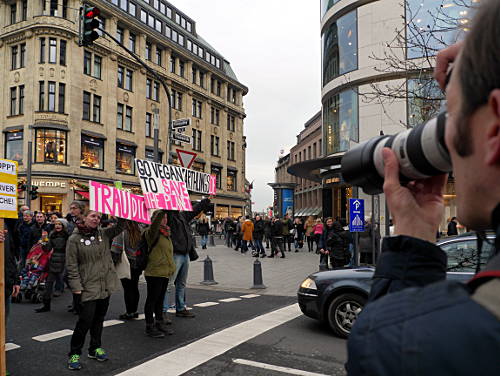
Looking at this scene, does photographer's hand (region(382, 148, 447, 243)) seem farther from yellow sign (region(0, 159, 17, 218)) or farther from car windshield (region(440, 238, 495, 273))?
car windshield (region(440, 238, 495, 273))

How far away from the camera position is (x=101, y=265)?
4926 millimetres

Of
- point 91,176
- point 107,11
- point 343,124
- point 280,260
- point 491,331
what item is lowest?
point 280,260

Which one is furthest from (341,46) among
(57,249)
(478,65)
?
(478,65)

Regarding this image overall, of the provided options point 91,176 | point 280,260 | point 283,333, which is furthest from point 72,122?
point 283,333

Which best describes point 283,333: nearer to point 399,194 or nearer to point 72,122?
point 399,194

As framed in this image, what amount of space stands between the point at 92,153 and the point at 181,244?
94.5 feet

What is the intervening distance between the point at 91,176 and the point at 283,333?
29.5 metres

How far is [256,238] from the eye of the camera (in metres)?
18.4

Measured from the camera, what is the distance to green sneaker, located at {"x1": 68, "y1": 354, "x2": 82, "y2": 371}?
14.6ft

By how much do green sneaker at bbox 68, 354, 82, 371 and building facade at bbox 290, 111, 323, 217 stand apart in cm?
4170

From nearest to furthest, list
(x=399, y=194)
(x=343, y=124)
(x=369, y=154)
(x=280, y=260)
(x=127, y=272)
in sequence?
(x=399, y=194) < (x=369, y=154) < (x=127, y=272) < (x=280, y=260) < (x=343, y=124)

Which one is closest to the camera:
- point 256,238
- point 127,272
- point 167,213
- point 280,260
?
point 127,272

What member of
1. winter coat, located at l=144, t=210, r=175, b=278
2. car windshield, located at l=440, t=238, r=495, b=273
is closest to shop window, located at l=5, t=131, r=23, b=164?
winter coat, located at l=144, t=210, r=175, b=278

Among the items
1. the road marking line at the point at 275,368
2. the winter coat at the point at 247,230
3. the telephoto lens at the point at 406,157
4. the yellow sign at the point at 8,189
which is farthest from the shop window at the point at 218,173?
the telephoto lens at the point at 406,157
